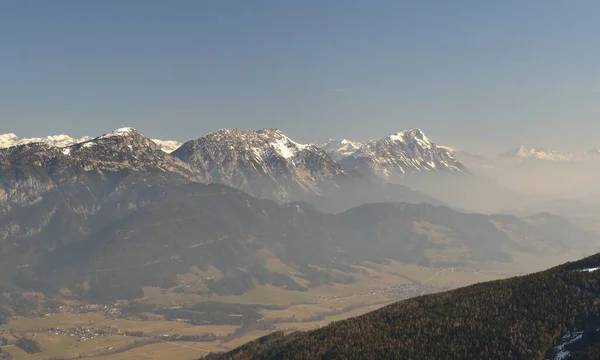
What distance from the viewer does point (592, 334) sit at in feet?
511

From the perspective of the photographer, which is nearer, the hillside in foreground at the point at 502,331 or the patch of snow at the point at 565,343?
the patch of snow at the point at 565,343

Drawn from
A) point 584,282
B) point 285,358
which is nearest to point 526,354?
point 584,282

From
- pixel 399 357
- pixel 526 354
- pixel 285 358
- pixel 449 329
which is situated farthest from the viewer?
pixel 285 358

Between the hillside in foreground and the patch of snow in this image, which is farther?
the hillside in foreground

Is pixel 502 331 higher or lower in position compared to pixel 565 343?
higher

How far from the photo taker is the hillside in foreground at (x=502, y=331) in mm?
158000

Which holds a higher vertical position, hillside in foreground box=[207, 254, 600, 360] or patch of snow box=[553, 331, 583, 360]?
hillside in foreground box=[207, 254, 600, 360]

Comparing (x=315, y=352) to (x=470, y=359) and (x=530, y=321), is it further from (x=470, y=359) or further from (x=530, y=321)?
(x=530, y=321)

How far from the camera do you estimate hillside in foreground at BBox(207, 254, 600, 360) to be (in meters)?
158

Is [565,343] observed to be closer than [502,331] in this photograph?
Yes

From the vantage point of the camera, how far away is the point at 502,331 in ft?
551

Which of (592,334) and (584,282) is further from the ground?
(584,282)

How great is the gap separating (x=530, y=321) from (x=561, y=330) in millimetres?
9726

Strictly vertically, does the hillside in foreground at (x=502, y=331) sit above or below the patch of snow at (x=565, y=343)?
above
